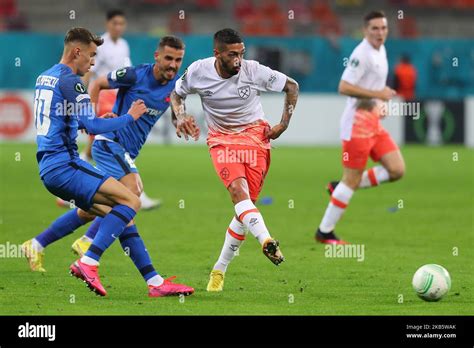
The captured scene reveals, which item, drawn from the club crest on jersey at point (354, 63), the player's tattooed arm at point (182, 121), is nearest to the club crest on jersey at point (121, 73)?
the player's tattooed arm at point (182, 121)

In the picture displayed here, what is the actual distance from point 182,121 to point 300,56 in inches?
787

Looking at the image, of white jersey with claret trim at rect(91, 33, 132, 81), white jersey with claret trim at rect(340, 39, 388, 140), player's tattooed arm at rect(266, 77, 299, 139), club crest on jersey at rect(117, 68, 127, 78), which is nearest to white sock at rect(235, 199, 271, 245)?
player's tattooed arm at rect(266, 77, 299, 139)

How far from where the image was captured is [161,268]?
10.4 meters

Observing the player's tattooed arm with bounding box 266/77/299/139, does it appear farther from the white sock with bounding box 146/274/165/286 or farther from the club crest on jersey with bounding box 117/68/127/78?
the club crest on jersey with bounding box 117/68/127/78

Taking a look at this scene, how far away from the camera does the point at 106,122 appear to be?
8.77 metres

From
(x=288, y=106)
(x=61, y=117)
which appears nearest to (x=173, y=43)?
(x=288, y=106)

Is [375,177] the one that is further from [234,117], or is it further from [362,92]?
[234,117]

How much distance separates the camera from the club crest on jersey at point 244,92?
936 centimetres

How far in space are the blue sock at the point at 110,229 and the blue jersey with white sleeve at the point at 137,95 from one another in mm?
1768

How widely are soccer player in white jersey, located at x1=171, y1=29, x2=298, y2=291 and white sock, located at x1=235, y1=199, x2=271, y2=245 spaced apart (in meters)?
0.16

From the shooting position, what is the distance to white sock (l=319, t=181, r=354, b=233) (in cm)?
1215

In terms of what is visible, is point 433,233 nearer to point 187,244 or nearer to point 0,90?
point 187,244

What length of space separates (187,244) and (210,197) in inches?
195
